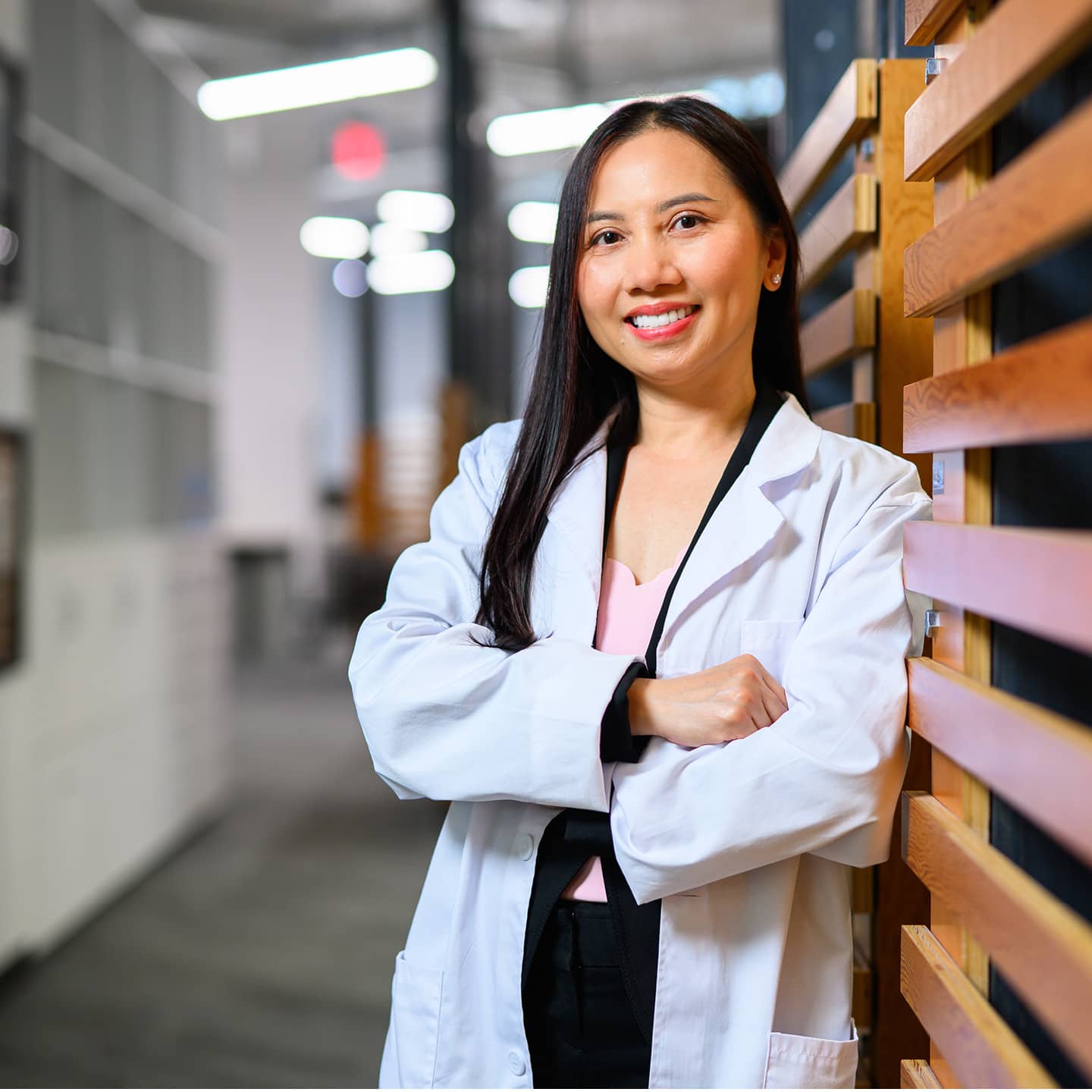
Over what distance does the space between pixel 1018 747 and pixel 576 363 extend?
0.76m

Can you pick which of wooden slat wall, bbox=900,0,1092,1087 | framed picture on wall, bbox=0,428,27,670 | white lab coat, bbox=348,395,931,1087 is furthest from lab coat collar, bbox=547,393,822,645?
framed picture on wall, bbox=0,428,27,670

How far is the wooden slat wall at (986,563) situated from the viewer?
2.09 feet

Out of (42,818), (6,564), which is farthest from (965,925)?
(42,818)

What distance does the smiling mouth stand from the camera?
124cm

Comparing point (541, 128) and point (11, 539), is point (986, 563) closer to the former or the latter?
point (11, 539)

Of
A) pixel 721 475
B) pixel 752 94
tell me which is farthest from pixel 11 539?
pixel 752 94

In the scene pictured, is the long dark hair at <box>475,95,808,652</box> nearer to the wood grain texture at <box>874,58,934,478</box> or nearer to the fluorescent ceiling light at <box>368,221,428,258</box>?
the wood grain texture at <box>874,58,934,478</box>

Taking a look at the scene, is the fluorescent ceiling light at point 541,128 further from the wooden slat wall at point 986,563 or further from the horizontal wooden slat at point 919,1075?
the horizontal wooden slat at point 919,1075

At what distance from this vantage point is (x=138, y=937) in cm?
351

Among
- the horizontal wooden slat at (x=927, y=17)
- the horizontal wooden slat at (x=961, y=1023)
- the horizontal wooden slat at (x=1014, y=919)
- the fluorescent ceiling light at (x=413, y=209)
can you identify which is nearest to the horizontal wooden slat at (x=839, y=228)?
the horizontal wooden slat at (x=927, y=17)

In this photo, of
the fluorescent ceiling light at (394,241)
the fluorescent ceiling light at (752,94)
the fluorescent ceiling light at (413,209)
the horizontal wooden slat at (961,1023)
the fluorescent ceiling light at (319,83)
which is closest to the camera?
the horizontal wooden slat at (961,1023)

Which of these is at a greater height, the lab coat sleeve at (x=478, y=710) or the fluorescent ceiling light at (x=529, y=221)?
the fluorescent ceiling light at (x=529, y=221)

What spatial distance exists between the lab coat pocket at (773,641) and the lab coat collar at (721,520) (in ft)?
0.21

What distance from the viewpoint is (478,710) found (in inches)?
46.0
